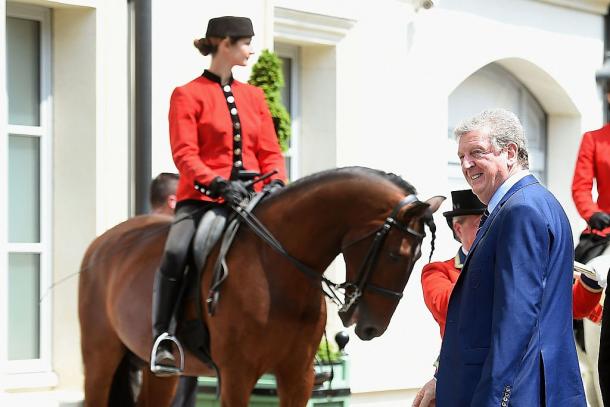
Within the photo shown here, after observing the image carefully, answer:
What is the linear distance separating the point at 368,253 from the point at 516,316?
248 cm

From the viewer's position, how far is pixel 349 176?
6191 mm

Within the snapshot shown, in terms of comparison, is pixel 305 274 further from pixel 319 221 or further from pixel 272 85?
pixel 272 85

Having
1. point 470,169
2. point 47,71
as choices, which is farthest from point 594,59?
point 470,169

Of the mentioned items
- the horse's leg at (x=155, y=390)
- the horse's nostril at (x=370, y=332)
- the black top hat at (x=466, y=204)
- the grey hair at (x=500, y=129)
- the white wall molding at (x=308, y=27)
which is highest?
the white wall molding at (x=308, y=27)

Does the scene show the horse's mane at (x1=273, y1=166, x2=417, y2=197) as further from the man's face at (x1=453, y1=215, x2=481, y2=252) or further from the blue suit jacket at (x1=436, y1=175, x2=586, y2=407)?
the blue suit jacket at (x1=436, y1=175, x2=586, y2=407)

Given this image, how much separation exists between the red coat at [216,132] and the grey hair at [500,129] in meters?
2.74

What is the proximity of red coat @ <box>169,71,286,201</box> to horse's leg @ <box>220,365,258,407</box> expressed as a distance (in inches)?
39.4

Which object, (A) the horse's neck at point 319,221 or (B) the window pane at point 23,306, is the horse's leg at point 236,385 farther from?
(B) the window pane at point 23,306

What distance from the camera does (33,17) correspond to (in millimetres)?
8297

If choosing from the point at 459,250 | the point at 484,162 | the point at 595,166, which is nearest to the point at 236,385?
the point at 459,250

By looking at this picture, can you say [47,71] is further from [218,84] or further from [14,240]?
[218,84]

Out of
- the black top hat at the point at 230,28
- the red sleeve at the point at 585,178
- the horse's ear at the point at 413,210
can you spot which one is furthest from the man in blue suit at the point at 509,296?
the red sleeve at the point at 585,178

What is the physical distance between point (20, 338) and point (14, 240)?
2.06 feet

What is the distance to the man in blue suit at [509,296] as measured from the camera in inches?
142
